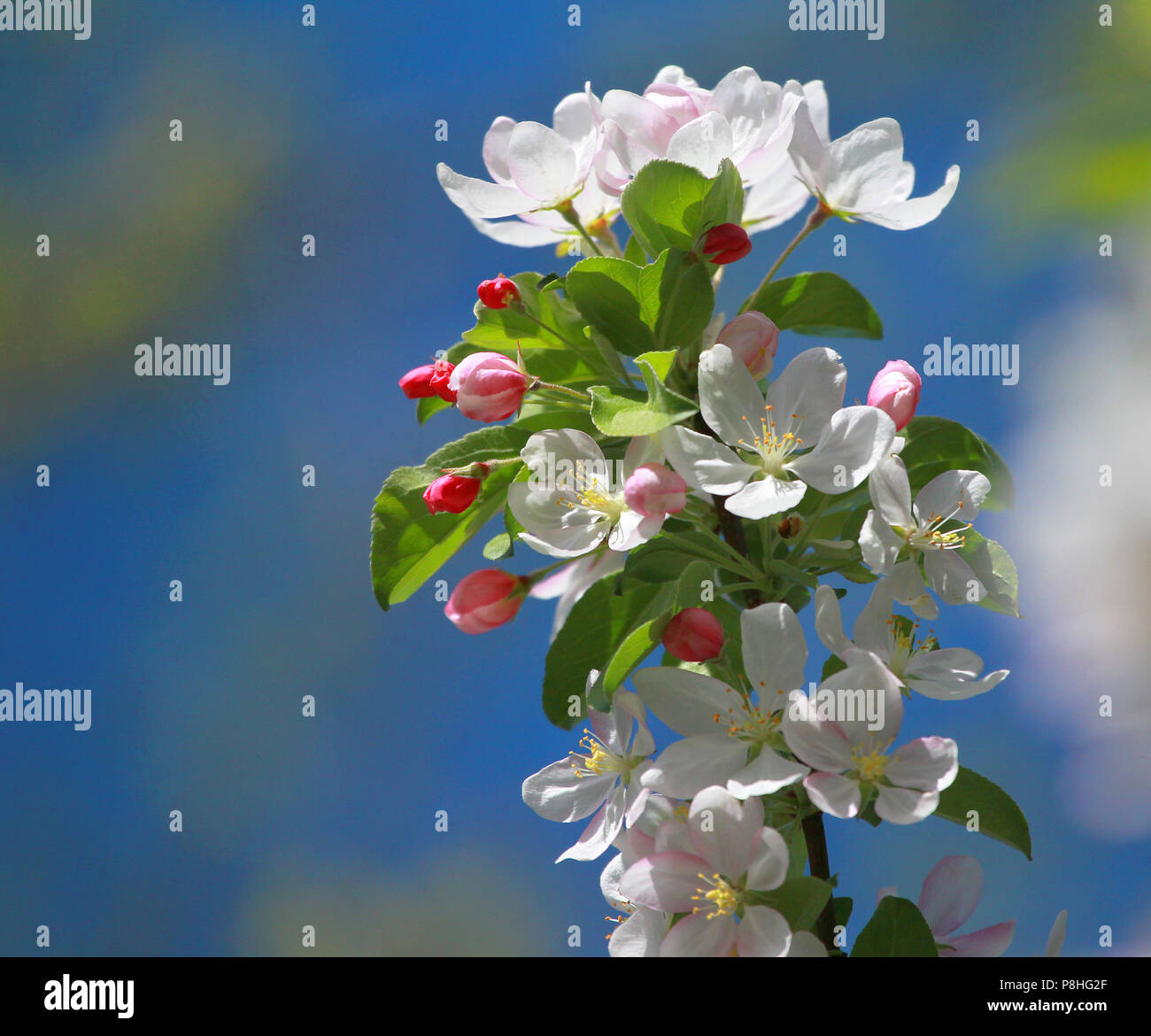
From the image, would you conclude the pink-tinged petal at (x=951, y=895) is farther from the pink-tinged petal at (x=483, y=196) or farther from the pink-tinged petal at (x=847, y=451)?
the pink-tinged petal at (x=483, y=196)

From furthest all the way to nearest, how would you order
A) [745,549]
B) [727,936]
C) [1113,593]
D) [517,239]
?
[1113,593]
[517,239]
[745,549]
[727,936]

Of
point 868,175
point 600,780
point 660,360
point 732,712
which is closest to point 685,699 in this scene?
point 732,712

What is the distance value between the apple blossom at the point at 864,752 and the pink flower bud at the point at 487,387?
0.29 meters

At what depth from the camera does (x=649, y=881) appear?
72cm

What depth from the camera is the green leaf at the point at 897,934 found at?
748 millimetres

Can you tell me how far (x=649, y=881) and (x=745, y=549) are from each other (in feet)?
0.86

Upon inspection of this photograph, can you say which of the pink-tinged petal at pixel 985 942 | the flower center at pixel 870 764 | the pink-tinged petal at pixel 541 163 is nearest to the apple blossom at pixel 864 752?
the flower center at pixel 870 764

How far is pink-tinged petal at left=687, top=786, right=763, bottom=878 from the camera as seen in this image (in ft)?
2.29

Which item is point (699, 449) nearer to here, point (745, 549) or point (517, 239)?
point (745, 549)

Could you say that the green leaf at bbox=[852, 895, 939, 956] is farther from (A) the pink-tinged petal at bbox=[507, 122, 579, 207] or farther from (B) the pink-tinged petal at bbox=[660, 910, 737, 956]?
(A) the pink-tinged petal at bbox=[507, 122, 579, 207]

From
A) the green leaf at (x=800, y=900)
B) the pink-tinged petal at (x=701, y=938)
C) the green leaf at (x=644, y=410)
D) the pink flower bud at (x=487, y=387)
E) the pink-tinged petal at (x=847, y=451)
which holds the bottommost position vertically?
the pink-tinged petal at (x=701, y=938)

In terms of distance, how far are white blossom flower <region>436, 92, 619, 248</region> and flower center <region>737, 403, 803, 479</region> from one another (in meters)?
0.27

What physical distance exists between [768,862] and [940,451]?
0.37 metres

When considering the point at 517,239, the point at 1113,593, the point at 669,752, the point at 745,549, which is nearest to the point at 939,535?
the point at 745,549
